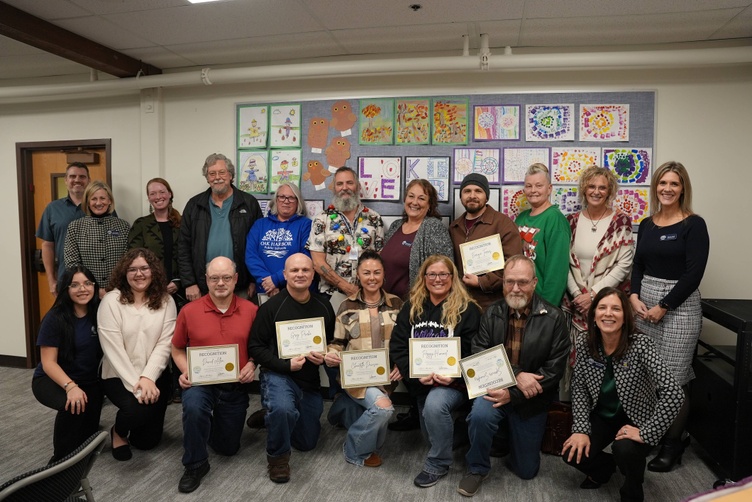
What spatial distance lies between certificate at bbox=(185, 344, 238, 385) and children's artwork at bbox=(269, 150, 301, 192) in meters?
1.59

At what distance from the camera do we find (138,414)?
9.39 feet

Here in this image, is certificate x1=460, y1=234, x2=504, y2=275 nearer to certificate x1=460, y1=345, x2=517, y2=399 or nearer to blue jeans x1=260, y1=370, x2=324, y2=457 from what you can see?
certificate x1=460, y1=345, x2=517, y2=399

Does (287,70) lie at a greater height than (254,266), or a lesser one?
greater

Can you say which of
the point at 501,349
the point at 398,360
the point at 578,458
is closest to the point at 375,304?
the point at 398,360

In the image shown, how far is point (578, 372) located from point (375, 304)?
3.77ft

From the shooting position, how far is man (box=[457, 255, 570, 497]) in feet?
8.57

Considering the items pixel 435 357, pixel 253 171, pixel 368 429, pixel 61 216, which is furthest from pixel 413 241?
pixel 61 216

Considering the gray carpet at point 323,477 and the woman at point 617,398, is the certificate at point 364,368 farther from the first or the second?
the woman at point 617,398

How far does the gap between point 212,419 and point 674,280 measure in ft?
8.82

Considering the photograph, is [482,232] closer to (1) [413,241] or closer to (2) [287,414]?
(1) [413,241]

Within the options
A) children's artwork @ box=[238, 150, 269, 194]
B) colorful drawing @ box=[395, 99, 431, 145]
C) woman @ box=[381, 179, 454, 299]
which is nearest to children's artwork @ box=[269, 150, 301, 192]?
children's artwork @ box=[238, 150, 269, 194]

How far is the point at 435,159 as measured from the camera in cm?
377

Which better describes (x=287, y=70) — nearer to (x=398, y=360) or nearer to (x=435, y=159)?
(x=435, y=159)

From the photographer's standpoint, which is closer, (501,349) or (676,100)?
(501,349)
